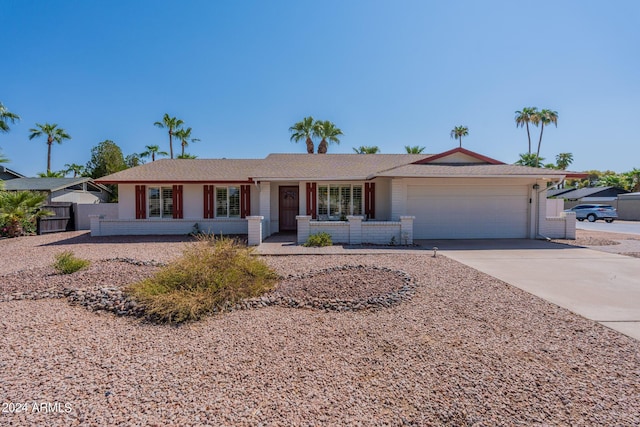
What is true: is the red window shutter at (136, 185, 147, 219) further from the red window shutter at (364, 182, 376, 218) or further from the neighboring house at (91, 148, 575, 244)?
the red window shutter at (364, 182, 376, 218)

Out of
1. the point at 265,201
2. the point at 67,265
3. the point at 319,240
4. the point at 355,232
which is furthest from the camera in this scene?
the point at 265,201

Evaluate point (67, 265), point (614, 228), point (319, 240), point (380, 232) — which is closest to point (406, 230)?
point (380, 232)

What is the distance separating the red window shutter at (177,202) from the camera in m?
15.2

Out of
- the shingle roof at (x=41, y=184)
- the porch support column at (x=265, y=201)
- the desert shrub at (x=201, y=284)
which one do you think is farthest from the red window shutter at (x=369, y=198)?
the shingle roof at (x=41, y=184)

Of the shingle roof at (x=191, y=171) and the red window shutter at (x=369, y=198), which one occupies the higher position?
the shingle roof at (x=191, y=171)

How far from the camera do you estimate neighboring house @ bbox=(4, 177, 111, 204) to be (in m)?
23.5

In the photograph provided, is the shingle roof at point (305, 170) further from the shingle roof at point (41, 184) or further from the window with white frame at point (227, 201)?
the shingle roof at point (41, 184)

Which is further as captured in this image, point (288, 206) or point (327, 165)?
point (327, 165)

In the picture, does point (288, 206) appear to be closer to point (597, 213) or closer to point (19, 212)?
point (19, 212)

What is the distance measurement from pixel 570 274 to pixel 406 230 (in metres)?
5.30

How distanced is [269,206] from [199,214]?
12.5 ft

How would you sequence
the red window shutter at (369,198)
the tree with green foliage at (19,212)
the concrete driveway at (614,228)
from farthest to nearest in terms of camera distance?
the concrete driveway at (614,228)
the red window shutter at (369,198)
the tree with green foliage at (19,212)

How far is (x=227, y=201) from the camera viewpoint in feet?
51.2

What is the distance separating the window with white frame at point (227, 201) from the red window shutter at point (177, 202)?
1.71m
